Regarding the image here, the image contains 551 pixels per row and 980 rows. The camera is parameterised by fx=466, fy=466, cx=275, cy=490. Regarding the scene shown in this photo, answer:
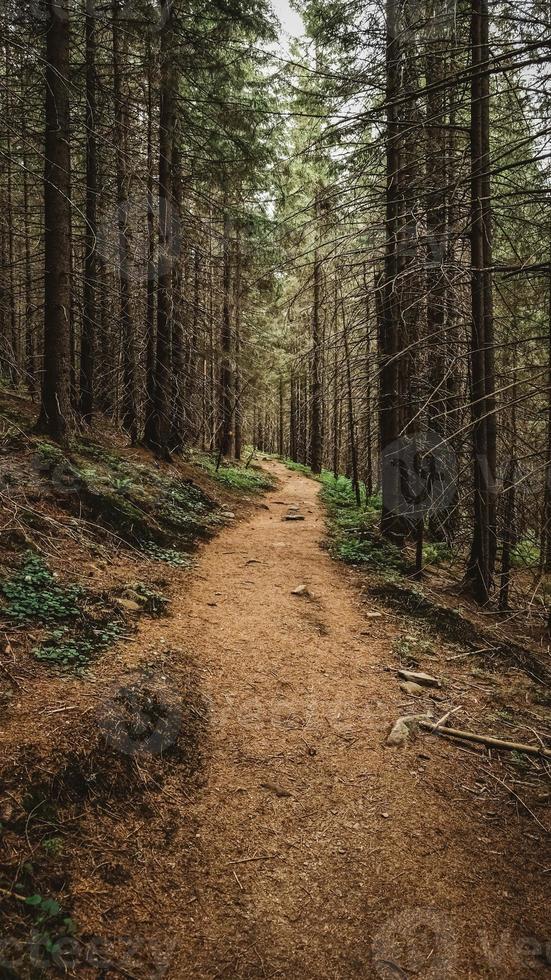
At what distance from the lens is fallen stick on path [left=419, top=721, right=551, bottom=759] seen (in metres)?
3.92

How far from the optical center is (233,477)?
15180mm

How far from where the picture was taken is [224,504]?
11625 mm

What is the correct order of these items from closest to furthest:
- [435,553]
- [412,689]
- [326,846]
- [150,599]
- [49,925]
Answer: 1. [49,925]
2. [326,846]
3. [412,689]
4. [150,599]
5. [435,553]

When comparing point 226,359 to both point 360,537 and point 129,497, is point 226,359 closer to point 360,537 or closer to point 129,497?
point 360,537

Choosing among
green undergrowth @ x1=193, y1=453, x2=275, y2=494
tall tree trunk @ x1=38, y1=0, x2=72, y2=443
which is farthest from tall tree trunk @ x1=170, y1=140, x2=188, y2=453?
tall tree trunk @ x1=38, y1=0, x2=72, y2=443

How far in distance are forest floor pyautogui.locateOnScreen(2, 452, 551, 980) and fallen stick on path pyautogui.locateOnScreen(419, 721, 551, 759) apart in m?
0.12

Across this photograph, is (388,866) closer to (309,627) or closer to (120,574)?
(309,627)

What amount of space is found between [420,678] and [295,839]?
235 centimetres

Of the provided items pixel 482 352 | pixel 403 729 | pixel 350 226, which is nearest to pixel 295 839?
pixel 403 729

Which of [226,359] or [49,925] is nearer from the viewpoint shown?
[49,925]

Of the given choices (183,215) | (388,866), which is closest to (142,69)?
(183,215)

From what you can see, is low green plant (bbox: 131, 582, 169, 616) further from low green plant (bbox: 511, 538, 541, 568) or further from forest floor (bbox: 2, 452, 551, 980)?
low green plant (bbox: 511, 538, 541, 568)

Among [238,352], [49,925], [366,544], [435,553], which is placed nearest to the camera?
[49,925]

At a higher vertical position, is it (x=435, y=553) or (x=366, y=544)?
(x=366, y=544)
